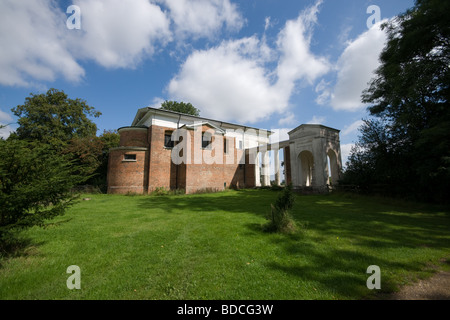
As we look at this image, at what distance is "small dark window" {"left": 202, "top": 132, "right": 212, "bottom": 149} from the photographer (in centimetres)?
1993

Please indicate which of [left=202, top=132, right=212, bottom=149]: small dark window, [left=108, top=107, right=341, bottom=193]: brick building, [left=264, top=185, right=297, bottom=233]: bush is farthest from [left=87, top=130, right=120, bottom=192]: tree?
[left=264, top=185, right=297, bottom=233]: bush

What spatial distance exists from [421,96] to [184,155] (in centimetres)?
1899

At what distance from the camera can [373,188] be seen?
15.4 meters

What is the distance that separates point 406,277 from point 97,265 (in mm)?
6043

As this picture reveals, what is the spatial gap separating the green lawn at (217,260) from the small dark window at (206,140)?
45.5 feet

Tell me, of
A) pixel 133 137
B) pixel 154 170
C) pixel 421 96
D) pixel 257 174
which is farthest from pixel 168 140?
pixel 421 96

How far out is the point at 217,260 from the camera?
389 cm

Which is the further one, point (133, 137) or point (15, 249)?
point (133, 137)

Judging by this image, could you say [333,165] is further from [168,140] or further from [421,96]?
[168,140]

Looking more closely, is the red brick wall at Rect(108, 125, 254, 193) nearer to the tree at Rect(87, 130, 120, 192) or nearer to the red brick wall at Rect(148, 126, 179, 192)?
the red brick wall at Rect(148, 126, 179, 192)

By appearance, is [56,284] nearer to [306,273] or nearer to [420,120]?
[306,273]

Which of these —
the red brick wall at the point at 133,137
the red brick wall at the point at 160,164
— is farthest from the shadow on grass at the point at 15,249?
the red brick wall at the point at 133,137

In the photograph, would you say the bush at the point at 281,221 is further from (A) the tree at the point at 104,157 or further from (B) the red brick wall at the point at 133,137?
(A) the tree at the point at 104,157
